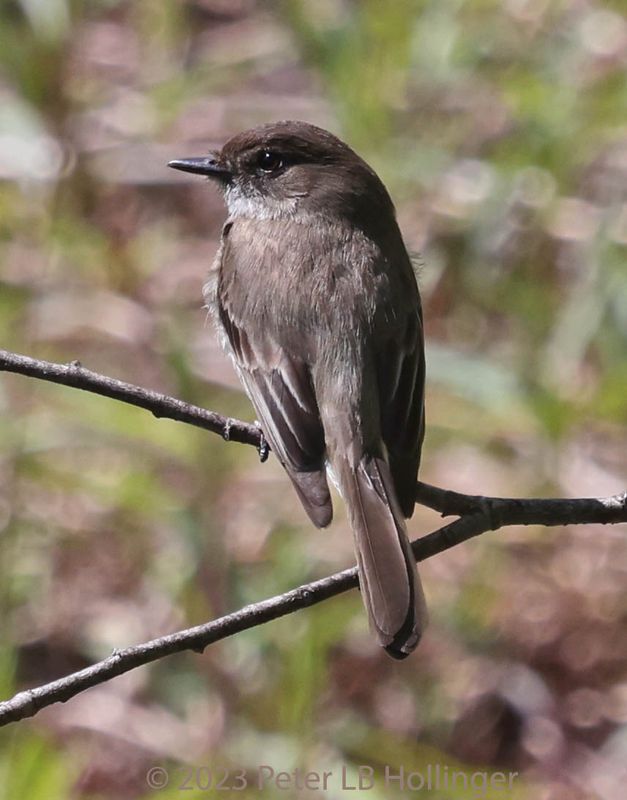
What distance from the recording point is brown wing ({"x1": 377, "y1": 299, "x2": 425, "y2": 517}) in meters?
3.05

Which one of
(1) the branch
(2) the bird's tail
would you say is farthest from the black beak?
(1) the branch

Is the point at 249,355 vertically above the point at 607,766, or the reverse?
the point at 249,355

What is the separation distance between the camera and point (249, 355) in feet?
11.2

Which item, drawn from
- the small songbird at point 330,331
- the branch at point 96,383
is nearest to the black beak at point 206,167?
the small songbird at point 330,331

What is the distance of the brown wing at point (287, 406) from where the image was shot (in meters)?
3.03

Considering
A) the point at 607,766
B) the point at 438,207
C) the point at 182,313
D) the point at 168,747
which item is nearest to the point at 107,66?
the point at 182,313

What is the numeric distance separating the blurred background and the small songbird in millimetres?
505

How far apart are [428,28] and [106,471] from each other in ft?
6.21

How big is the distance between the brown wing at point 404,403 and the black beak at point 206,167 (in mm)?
851

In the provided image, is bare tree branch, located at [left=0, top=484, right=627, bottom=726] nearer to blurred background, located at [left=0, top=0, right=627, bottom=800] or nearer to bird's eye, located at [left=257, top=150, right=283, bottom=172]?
blurred background, located at [left=0, top=0, right=627, bottom=800]

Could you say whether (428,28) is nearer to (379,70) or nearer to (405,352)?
(379,70)

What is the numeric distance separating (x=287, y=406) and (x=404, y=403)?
27 cm

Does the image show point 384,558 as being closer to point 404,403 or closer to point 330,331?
point 404,403

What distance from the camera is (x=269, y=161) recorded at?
3979 mm
